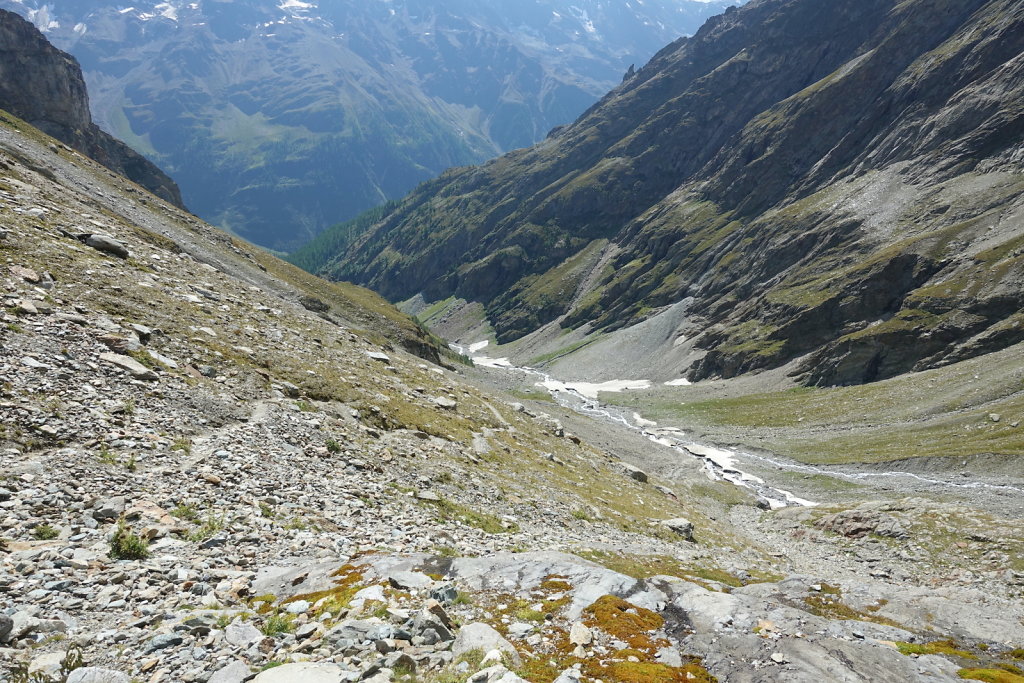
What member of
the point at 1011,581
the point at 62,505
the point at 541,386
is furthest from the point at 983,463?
the point at 541,386

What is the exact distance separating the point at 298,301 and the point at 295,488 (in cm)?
5125

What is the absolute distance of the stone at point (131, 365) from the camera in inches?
819

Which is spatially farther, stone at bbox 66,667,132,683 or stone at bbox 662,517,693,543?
stone at bbox 662,517,693,543

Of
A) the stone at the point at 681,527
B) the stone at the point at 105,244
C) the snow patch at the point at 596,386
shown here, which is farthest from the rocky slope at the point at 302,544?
the snow patch at the point at 596,386

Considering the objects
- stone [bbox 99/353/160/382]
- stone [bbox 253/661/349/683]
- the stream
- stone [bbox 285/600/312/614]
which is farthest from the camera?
the stream

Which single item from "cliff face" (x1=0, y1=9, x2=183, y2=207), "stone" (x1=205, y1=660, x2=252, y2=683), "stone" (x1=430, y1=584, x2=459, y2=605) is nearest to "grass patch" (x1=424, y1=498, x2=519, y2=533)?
"stone" (x1=430, y1=584, x2=459, y2=605)

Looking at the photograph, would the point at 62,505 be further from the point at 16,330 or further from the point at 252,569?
the point at 16,330

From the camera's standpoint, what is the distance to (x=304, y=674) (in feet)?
29.4

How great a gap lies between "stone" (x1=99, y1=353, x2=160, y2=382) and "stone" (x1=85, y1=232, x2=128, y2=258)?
1711 centimetres

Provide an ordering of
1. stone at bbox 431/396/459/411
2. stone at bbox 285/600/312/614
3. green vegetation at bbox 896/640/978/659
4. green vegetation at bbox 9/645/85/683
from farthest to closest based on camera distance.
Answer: stone at bbox 431/396/459/411 → green vegetation at bbox 896/640/978/659 → stone at bbox 285/600/312/614 → green vegetation at bbox 9/645/85/683

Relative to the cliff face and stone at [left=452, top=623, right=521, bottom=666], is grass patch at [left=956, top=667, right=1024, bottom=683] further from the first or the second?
the cliff face

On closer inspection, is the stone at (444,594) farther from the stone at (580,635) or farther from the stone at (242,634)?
the stone at (242,634)

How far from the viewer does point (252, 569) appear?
14258 millimetres

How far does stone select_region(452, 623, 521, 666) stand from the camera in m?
10.9
